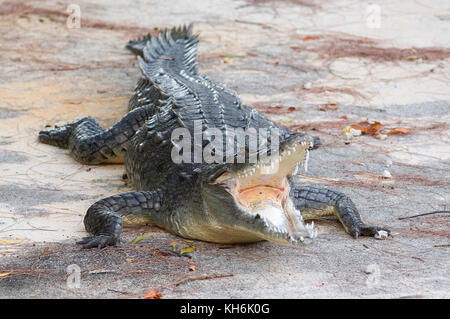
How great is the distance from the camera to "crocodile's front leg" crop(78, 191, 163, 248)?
4.89m

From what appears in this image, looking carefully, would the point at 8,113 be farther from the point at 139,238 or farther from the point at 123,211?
the point at 139,238

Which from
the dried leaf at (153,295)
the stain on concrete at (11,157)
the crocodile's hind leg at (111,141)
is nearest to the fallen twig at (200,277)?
the dried leaf at (153,295)

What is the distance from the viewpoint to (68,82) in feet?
30.1

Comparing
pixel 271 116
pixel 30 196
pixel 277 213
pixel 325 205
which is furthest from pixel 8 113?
pixel 277 213

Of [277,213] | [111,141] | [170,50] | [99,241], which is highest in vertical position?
[170,50]

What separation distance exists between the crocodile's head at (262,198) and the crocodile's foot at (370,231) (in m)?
0.83

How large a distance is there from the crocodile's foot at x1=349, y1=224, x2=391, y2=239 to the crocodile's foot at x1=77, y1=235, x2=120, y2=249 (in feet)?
5.47

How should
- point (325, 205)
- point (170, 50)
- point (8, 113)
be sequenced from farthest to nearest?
point (170, 50), point (8, 113), point (325, 205)

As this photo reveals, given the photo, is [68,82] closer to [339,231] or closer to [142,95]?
[142,95]

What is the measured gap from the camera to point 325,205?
5.33 metres

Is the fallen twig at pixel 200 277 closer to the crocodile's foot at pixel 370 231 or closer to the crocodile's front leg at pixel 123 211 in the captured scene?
the crocodile's front leg at pixel 123 211

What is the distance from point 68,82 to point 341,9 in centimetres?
557

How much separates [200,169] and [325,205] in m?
1.04

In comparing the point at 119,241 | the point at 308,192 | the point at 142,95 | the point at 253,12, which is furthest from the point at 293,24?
the point at 119,241
